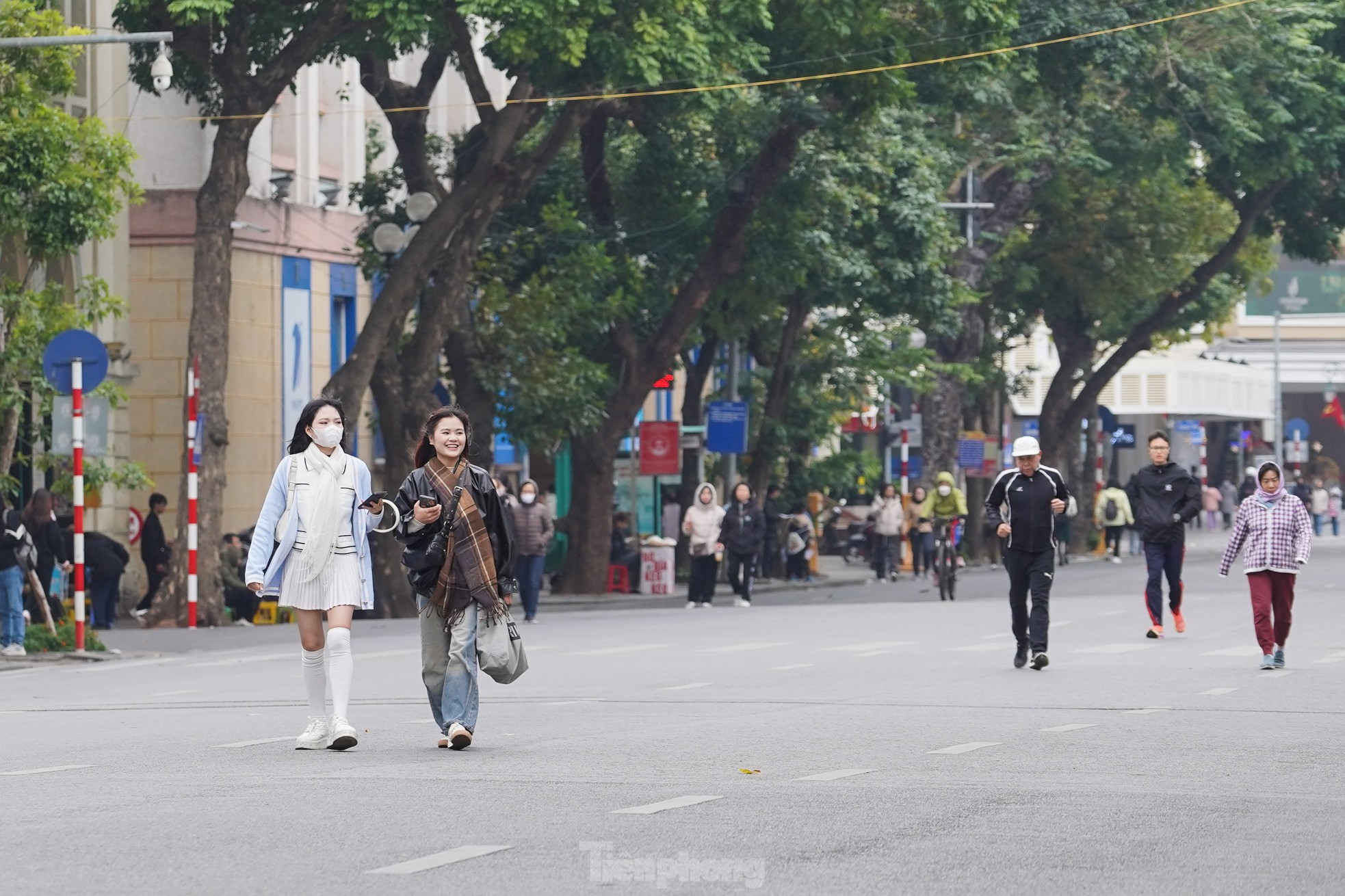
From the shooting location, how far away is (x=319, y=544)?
11820 millimetres

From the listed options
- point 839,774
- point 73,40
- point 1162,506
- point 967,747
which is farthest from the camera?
point 1162,506

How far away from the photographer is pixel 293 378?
37.1 meters

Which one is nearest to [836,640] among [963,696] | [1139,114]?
[963,696]

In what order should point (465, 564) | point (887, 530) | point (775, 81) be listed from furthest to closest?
point (887, 530)
point (775, 81)
point (465, 564)

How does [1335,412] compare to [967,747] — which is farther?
[1335,412]

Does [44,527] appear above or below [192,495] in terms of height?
below

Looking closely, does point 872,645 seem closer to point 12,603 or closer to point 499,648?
point 12,603

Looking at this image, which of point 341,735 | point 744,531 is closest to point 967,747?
point 341,735

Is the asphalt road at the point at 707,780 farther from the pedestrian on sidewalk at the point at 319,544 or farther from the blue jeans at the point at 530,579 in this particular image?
the blue jeans at the point at 530,579

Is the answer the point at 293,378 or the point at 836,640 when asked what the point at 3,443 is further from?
the point at 293,378

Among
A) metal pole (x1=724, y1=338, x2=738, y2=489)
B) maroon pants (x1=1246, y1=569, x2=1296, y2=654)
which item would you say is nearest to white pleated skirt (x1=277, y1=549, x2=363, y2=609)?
maroon pants (x1=1246, y1=569, x2=1296, y2=654)

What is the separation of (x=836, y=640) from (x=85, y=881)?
1570 cm

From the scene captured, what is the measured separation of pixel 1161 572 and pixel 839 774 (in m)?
11.9

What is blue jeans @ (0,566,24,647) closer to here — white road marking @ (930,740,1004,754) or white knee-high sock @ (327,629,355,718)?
white knee-high sock @ (327,629,355,718)
